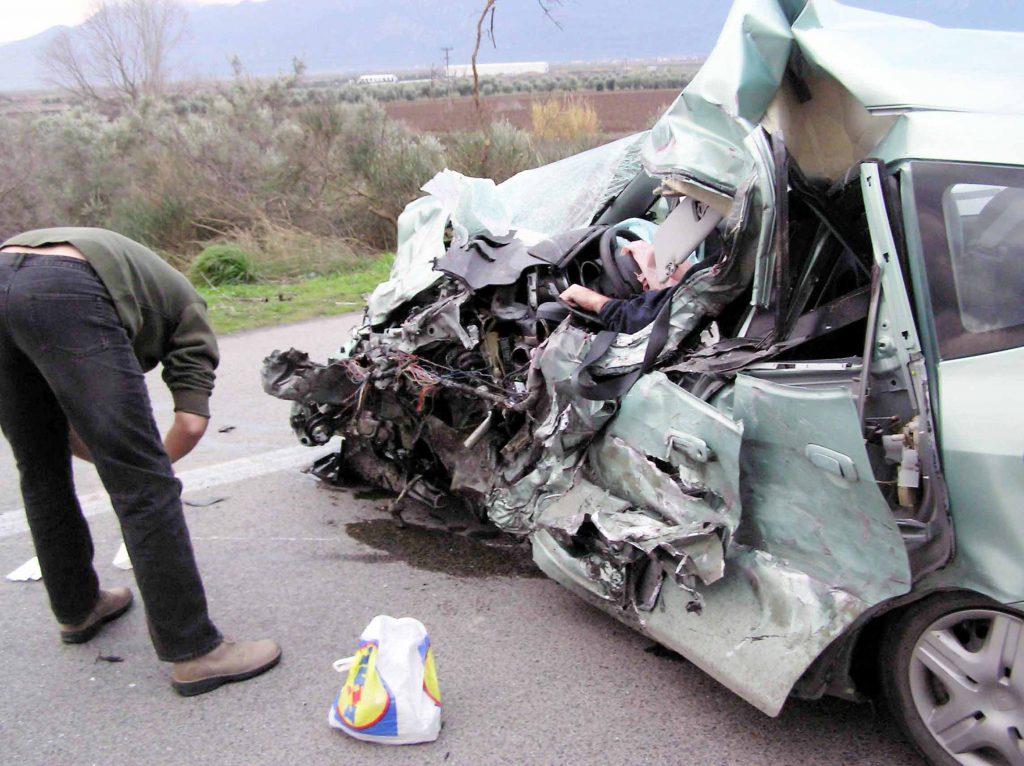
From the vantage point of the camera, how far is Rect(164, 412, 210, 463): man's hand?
3004 millimetres

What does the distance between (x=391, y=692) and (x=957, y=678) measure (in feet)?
5.17

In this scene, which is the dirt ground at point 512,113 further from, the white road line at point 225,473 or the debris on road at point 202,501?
the debris on road at point 202,501

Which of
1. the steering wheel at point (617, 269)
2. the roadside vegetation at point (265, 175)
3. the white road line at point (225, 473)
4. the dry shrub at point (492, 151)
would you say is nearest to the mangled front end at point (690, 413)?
the steering wheel at point (617, 269)

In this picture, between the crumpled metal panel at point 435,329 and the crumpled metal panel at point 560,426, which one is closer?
the crumpled metal panel at point 560,426

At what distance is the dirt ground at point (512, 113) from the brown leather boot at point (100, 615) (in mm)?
13242

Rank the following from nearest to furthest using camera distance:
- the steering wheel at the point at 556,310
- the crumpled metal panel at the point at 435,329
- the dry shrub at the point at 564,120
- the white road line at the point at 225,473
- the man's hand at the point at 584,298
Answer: the man's hand at the point at 584,298 < the steering wheel at the point at 556,310 < the crumpled metal panel at the point at 435,329 < the white road line at the point at 225,473 < the dry shrub at the point at 564,120

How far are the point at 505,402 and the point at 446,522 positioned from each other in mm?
959

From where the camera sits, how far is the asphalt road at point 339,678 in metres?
2.56

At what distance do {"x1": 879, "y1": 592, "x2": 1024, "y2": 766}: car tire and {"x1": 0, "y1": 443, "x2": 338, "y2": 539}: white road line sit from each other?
3500mm

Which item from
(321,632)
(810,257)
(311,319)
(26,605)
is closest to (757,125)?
(810,257)

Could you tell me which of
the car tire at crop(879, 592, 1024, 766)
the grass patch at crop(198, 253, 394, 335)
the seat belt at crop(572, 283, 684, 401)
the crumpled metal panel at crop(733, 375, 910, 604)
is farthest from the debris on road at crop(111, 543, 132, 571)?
the grass patch at crop(198, 253, 394, 335)

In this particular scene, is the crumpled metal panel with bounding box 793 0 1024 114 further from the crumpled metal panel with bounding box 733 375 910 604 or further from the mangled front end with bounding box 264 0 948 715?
the crumpled metal panel with bounding box 733 375 910 604

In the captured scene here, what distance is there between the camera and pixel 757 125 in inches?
113

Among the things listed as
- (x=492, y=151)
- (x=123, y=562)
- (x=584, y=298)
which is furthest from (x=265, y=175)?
(x=584, y=298)
